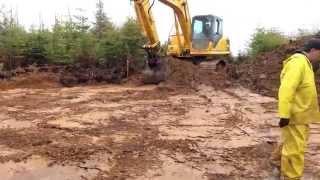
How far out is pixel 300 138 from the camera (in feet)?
17.4

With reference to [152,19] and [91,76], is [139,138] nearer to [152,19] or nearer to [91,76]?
[152,19]

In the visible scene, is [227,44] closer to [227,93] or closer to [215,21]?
[215,21]

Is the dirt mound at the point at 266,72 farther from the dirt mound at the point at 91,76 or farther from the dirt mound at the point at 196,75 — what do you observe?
the dirt mound at the point at 91,76

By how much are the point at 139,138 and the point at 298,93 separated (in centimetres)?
346

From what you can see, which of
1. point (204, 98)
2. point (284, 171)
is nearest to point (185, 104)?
point (204, 98)

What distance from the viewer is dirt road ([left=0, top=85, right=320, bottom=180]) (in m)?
6.55

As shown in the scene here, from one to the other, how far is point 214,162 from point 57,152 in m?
2.16

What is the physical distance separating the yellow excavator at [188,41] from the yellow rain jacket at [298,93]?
11.0 meters

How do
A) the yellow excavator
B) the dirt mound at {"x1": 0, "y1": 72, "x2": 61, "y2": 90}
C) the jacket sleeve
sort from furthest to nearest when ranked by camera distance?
the dirt mound at {"x1": 0, "y1": 72, "x2": 61, "y2": 90}, the yellow excavator, the jacket sleeve

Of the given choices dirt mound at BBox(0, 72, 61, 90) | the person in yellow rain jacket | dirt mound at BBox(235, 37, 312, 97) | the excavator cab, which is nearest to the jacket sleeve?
the person in yellow rain jacket

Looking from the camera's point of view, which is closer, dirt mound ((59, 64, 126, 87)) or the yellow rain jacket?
the yellow rain jacket

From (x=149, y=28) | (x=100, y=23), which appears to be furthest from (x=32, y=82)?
(x=100, y=23)

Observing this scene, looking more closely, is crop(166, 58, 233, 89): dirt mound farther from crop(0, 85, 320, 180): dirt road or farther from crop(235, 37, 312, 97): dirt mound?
crop(0, 85, 320, 180): dirt road

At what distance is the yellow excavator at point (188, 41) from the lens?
16359 mm
